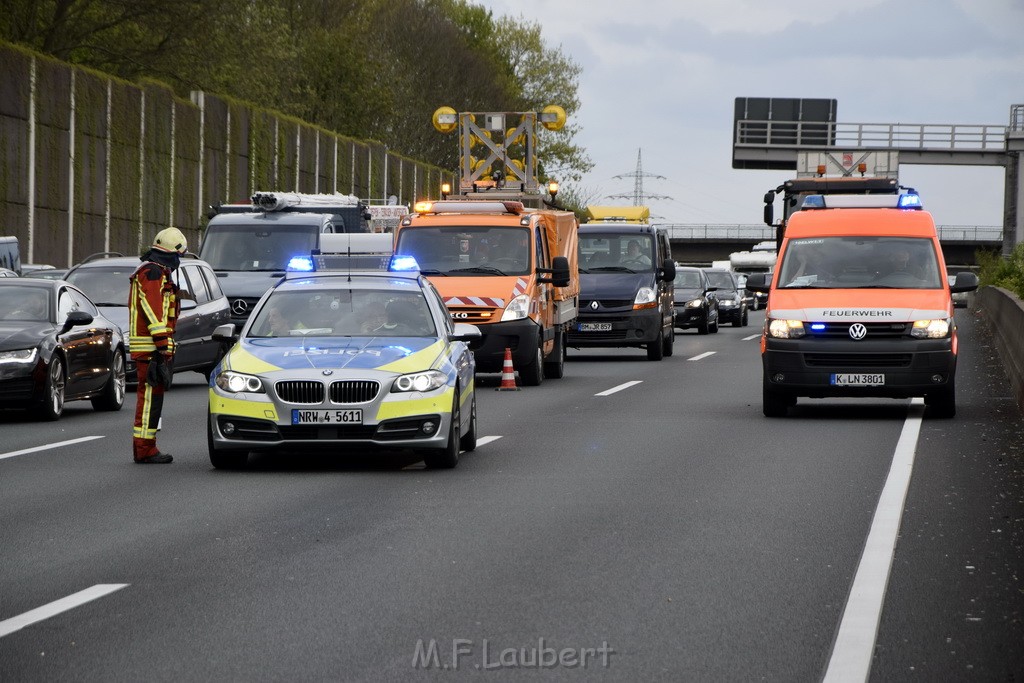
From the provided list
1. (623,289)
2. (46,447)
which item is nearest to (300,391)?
(46,447)

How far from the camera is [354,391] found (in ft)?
44.6

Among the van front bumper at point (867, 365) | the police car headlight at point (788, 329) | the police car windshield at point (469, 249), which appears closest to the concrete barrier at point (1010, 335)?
the van front bumper at point (867, 365)

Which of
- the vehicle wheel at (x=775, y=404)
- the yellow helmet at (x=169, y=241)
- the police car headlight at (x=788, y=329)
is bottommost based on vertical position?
the vehicle wheel at (x=775, y=404)

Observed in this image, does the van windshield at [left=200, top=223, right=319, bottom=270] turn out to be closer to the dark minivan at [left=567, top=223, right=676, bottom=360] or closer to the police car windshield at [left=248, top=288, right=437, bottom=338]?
the dark minivan at [left=567, top=223, right=676, bottom=360]

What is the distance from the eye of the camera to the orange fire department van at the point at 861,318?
18969mm

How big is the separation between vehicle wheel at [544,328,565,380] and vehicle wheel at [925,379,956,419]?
805cm

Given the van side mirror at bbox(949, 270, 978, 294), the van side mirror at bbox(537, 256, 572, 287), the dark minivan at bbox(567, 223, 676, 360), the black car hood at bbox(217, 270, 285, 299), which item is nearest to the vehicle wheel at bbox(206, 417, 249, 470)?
the van side mirror at bbox(949, 270, 978, 294)

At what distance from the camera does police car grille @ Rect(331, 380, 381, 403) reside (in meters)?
13.6

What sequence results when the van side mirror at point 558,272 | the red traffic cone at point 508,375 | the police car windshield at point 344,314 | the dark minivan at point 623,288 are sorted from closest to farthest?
the police car windshield at point 344,314 < the red traffic cone at point 508,375 < the van side mirror at point 558,272 < the dark minivan at point 623,288

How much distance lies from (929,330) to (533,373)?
23.4 feet

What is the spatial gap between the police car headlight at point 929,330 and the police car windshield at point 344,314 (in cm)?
598

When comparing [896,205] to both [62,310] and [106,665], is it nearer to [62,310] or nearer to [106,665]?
[62,310]

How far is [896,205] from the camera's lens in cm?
2389

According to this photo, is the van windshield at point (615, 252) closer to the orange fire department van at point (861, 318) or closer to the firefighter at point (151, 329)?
the orange fire department van at point (861, 318)
